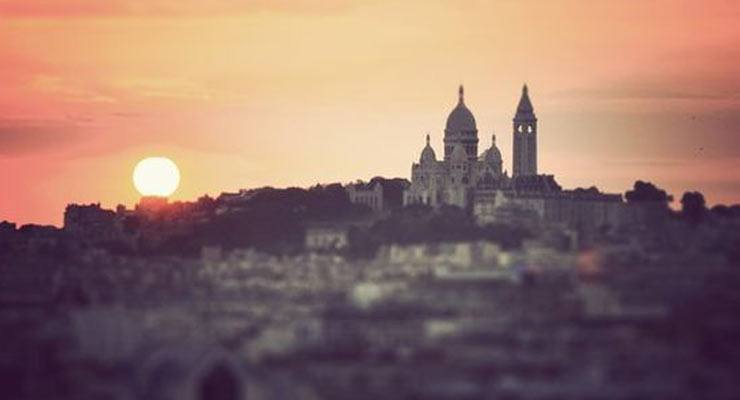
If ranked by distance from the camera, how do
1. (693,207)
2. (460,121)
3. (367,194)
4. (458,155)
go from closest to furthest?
(693,207), (367,194), (458,155), (460,121)

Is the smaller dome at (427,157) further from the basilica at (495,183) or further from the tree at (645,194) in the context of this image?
the tree at (645,194)

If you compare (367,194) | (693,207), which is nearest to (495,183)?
(367,194)

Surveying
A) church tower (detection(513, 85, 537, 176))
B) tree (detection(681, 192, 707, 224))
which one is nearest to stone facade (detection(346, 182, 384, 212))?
church tower (detection(513, 85, 537, 176))

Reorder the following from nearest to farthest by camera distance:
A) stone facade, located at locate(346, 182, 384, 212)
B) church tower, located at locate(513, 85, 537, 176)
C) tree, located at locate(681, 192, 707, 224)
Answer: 1. tree, located at locate(681, 192, 707, 224)
2. stone facade, located at locate(346, 182, 384, 212)
3. church tower, located at locate(513, 85, 537, 176)

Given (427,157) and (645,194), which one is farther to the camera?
(427,157)

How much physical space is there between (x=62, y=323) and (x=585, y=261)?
12.3 meters

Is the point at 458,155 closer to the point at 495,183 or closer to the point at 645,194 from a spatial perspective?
the point at 495,183

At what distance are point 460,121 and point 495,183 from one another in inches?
294

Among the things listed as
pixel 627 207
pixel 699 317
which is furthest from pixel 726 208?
pixel 699 317

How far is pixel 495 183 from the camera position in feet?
439

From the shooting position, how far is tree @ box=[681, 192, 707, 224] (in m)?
112

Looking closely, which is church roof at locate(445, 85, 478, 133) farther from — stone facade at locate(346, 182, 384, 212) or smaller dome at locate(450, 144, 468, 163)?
stone facade at locate(346, 182, 384, 212)

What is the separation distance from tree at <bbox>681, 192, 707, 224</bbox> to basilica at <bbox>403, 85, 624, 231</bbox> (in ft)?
8.25

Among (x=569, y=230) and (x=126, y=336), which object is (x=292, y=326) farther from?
(x=569, y=230)
